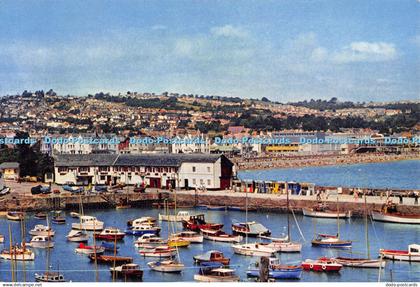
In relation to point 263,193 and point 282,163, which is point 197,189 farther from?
point 282,163

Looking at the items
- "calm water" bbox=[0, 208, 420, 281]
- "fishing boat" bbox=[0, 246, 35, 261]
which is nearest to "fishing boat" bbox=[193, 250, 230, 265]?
"calm water" bbox=[0, 208, 420, 281]

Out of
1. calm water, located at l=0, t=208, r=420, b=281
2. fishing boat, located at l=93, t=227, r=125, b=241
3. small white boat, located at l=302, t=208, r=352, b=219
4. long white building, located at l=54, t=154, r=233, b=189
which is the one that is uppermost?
long white building, located at l=54, t=154, r=233, b=189

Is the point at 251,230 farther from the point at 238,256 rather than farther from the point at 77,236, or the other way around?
the point at 77,236

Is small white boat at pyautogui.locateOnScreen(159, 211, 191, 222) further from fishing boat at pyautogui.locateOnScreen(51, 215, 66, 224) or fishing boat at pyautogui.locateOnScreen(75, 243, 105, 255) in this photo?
fishing boat at pyautogui.locateOnScreen(75, 243, 105, 255)

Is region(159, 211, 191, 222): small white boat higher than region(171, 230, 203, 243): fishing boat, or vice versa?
region(159, 211, 191, 222): small white boat

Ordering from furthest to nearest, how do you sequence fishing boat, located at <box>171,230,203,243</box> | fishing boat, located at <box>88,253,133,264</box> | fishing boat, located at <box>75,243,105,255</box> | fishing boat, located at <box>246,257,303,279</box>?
fishing boat, located at <box>171,230,203,243</box>
fishing boat, located at <box>75,243,105,255</box>
fishing boat, located at <box>88,253,133,264</box>
fishing boat, located at <box>246,257,303,279</box>

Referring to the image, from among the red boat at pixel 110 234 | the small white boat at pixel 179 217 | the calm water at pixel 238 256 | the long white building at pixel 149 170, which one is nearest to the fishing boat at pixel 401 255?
the calm water at pixel 238 256

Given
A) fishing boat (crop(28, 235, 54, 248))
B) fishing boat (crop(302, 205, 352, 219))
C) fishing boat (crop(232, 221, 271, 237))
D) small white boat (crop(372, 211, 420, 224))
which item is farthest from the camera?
fishing boat (crop(302, 205, 352, 219))

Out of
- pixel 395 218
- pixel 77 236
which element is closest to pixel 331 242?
pixel 395 218
